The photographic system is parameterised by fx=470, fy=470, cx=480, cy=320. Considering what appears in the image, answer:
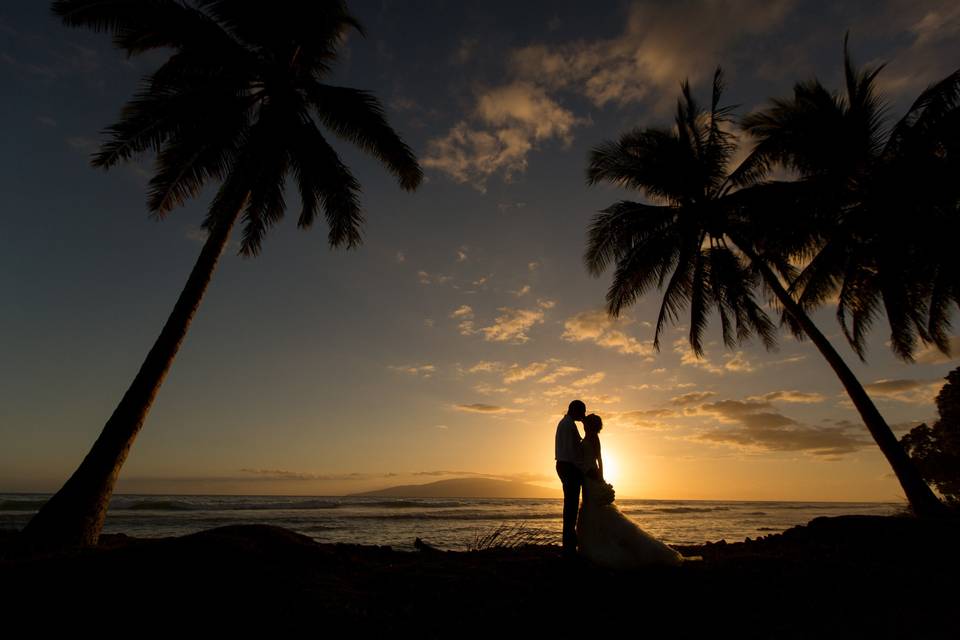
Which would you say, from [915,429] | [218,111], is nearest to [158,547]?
[218,111]

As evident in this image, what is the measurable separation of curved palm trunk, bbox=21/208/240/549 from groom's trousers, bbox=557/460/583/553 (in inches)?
292

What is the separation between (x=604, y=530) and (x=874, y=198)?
1290 centimetres

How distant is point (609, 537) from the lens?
19.0 feet

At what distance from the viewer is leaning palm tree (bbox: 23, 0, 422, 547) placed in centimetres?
919

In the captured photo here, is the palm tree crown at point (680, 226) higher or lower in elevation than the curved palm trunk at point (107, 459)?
higher

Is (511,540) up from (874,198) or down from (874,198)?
down

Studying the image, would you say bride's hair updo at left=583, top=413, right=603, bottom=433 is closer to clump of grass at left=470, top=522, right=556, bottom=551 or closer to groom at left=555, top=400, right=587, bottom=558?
groom at left=555, top=400, right=587, bottom=558

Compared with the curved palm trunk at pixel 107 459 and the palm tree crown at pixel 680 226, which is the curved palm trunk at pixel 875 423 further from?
the curved palm trunk at pixel 107 459

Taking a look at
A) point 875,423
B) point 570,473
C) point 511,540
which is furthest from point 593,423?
point 875,423

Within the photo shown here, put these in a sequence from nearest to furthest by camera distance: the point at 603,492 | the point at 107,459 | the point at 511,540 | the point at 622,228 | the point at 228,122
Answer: the point at 603,492
the point at 107,459
the point at 511,540
the point at 228,122
the point at 622,228

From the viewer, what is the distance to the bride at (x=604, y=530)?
562 cm

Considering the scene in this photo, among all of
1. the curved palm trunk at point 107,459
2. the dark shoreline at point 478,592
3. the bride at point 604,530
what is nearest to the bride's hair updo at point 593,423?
the bride at point 604,530

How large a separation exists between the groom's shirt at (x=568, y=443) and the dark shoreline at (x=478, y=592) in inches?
51.9

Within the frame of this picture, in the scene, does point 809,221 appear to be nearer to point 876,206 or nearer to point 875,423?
point 876,206
